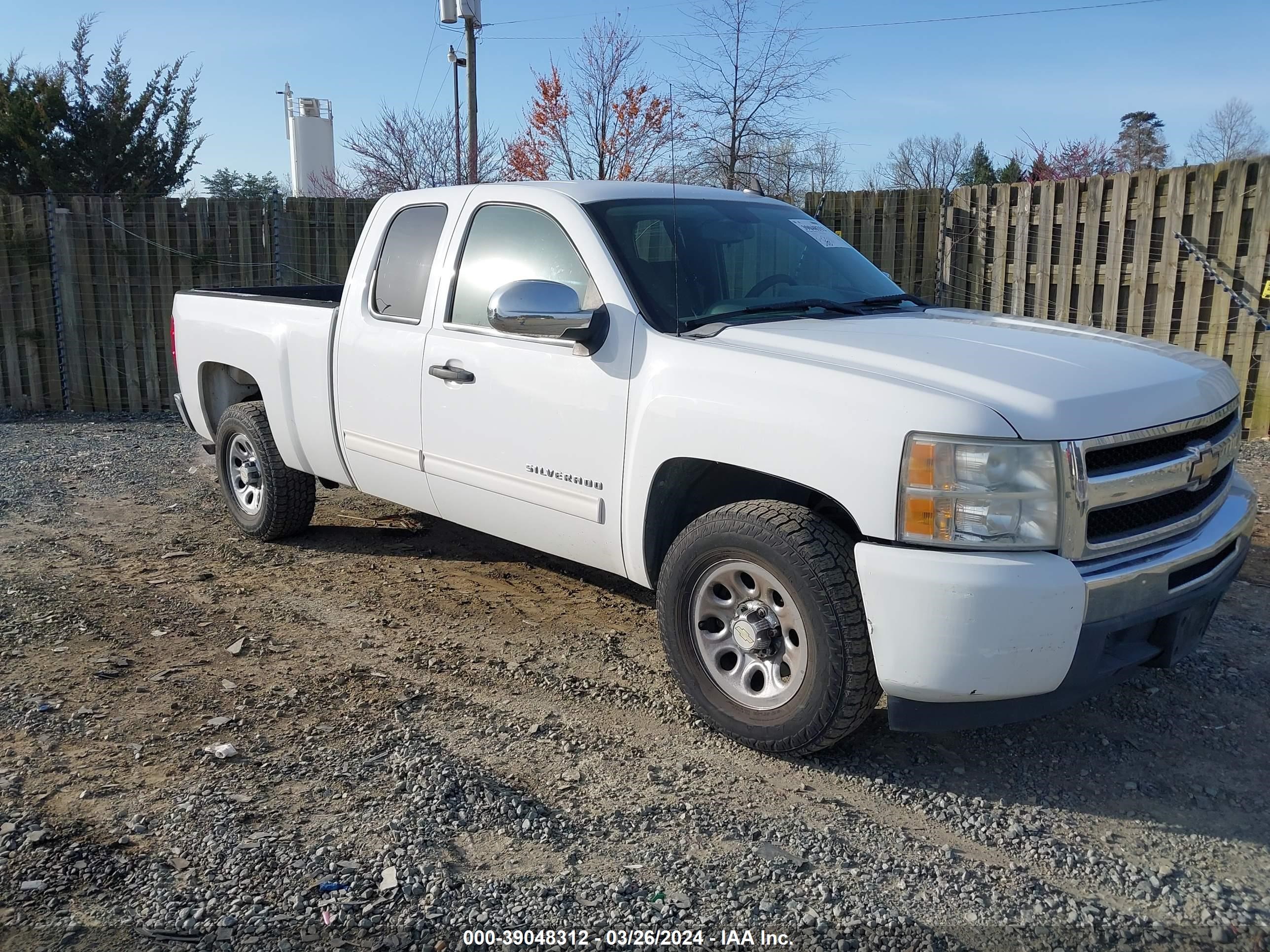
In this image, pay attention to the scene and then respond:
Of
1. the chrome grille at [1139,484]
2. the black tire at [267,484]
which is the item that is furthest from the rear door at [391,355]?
the chrome grille at [1139,484]

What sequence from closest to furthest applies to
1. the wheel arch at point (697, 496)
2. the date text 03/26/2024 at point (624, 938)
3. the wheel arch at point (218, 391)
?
1. the date text 03/26/2024 at point (624, 938)
2. the wheel arch at point (697, 496)
3. the wheel arch at point (218, 391)

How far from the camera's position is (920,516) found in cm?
312

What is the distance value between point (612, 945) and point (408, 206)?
12.5ft

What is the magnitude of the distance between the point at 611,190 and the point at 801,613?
2200mm

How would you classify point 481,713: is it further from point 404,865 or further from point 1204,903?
point 1204,903

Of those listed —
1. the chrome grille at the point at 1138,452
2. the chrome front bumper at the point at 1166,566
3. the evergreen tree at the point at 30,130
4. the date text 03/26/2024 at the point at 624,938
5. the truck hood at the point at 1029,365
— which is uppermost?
the evergreen tree at the point at 30,130

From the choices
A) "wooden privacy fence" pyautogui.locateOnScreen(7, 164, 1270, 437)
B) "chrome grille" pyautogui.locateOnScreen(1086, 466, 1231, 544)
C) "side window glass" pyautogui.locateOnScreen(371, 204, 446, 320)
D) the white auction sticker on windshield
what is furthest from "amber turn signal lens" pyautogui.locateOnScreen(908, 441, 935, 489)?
"wooden privacy fence" pyautogui.locateOnScreen(7, 164, 1270, 437)

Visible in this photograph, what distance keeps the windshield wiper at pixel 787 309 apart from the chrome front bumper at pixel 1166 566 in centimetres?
153

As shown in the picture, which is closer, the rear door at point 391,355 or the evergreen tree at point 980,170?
the rear door at point 391,355

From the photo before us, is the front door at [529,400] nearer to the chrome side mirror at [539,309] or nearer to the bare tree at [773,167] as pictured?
the chrome side mirror at [539,309]

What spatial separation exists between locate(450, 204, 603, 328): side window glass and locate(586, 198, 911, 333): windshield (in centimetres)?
20

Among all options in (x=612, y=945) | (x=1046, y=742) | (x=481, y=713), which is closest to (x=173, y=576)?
(x=481, y=713)

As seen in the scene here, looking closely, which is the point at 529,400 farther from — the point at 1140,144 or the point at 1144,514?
the point at 1140,144

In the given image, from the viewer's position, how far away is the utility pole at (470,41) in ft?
72.1
